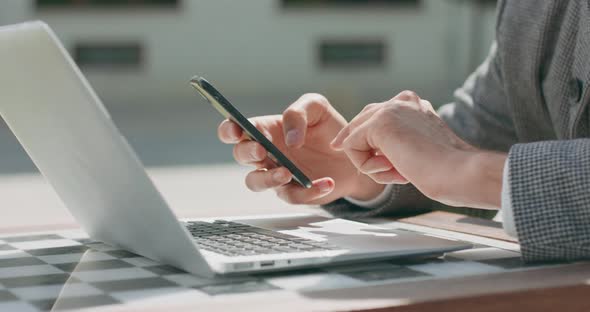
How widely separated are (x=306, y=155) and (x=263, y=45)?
40.9 feet

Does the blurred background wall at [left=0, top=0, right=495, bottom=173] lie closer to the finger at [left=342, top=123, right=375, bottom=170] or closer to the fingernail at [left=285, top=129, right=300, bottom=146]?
the fingernail at [left=285, top=129, right=300, bottom=146]

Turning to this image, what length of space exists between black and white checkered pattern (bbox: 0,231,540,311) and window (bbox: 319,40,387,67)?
43.8 feet

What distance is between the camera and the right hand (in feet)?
3.94

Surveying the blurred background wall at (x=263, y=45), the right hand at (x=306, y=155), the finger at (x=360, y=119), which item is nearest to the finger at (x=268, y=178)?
→ the right hand at (x=306, y=155)

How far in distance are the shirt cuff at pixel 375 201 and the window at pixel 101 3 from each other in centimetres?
1248

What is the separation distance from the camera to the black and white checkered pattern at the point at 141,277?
29.4 inches

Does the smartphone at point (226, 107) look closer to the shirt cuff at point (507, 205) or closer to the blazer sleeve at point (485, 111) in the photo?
the shirt cuff at point (507, 205)

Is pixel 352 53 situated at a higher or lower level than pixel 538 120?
lower

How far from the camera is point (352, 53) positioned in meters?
14.4

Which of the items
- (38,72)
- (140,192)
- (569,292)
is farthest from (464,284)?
(38,72)

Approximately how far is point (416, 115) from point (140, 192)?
0.33 m

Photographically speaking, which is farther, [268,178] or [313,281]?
[268,178]

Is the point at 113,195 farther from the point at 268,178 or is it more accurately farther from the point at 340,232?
the point at 268,178

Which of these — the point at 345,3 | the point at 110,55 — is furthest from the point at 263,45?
the point at 110,55
